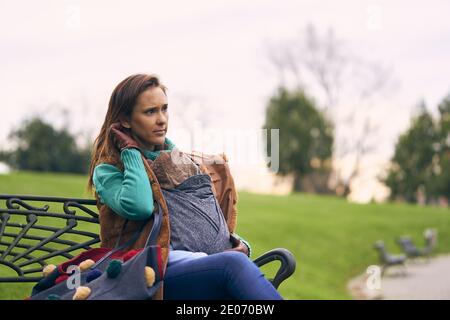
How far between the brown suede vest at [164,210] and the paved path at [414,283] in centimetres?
785

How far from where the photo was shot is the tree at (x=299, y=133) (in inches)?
1549

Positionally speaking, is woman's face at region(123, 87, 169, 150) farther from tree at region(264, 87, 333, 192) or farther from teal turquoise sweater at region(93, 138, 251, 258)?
tree at region(264, 87, 333, 192)

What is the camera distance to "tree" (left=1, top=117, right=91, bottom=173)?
32.0 meters

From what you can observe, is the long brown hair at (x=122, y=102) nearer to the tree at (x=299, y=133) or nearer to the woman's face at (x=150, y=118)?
the woman's face at (x=150, y=118)

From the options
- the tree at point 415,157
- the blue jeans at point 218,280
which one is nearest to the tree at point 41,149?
the tree at point 415,157

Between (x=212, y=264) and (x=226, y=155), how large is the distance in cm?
89

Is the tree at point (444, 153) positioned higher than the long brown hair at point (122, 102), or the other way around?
the long brown hair at point (122, 102)

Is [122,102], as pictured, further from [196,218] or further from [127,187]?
[196,218]

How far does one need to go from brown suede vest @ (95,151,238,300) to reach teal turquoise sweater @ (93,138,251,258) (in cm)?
6

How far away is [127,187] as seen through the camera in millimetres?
2840

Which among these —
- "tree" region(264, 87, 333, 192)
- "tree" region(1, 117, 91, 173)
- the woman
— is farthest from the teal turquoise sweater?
"tree" region(264, 87, 333, 192)

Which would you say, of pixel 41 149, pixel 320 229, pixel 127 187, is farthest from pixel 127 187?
pixel 41 149
